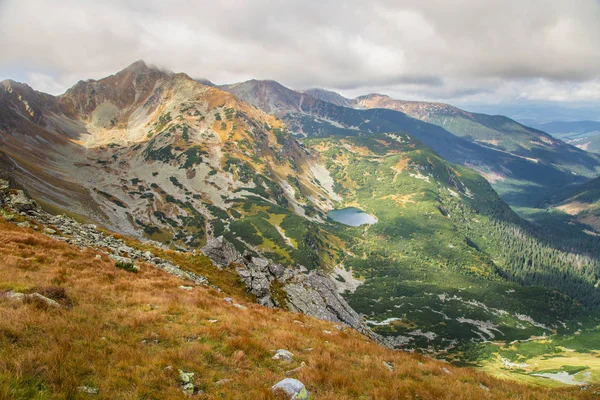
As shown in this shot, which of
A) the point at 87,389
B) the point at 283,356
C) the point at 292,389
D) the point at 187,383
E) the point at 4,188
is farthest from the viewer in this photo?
the point at 4,188

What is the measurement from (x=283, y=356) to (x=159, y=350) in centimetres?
531

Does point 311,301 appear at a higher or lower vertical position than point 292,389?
lower

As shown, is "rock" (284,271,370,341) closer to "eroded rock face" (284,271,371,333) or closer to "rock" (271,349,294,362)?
"eroded rock face" (284,271,371,333)

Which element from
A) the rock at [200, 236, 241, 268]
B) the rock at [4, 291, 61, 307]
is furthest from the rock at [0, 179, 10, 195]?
the rock at [4, 291, 61, 307]

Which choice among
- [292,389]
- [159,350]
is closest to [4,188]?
[159,350]

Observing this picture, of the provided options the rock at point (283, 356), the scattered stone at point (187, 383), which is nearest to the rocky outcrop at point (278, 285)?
the rock at point (283, 356)

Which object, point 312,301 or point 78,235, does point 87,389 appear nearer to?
point 78,235

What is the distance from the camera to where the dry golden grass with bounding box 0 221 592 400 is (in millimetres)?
8633

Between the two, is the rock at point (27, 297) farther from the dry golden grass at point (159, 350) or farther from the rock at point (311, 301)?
the rock at point (311, 301)

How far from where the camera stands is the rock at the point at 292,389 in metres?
9.48

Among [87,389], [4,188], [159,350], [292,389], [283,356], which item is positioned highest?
[4,188]

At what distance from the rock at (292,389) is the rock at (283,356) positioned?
136 inches

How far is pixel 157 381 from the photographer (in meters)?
9.48

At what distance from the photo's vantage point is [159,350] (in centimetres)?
1206
